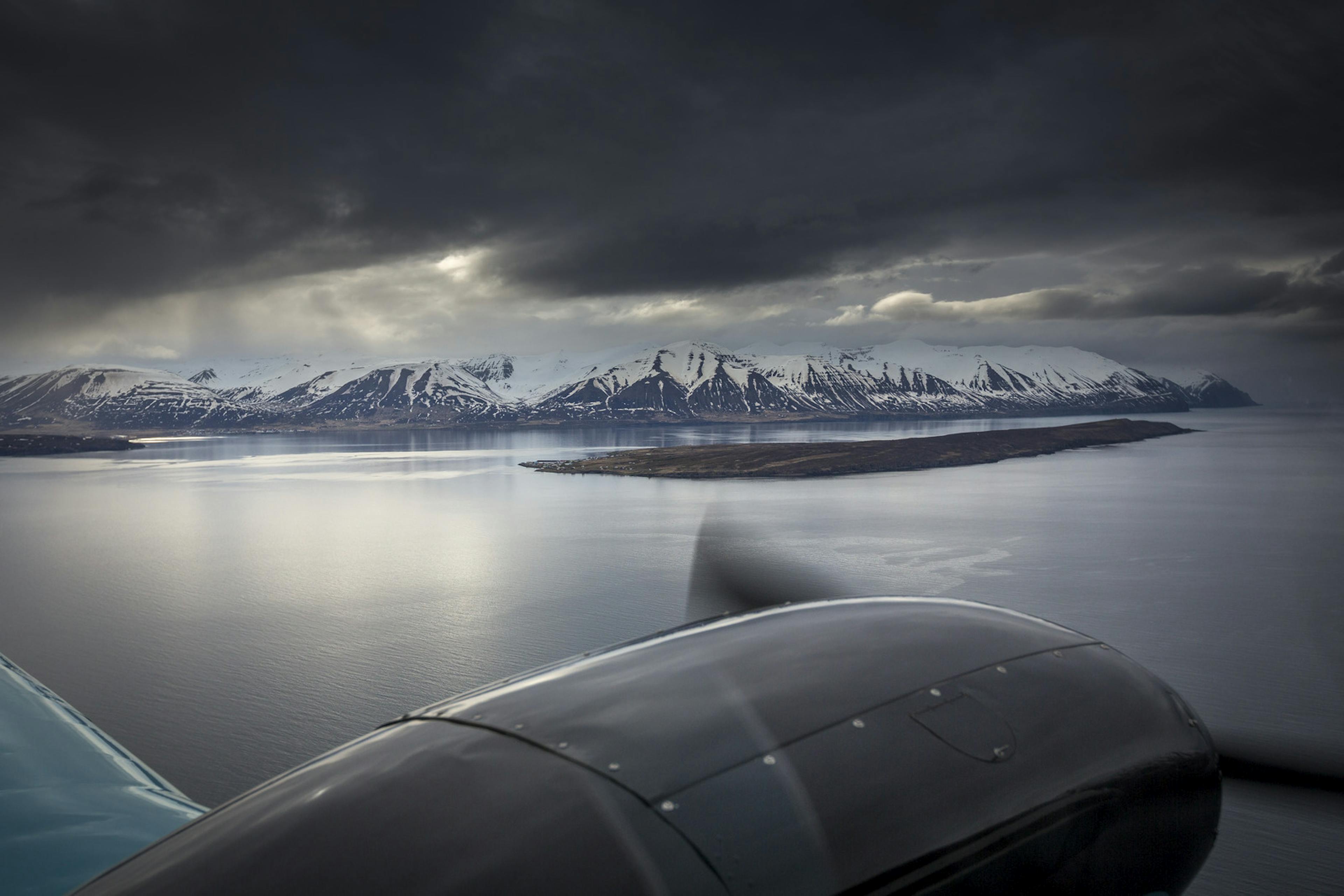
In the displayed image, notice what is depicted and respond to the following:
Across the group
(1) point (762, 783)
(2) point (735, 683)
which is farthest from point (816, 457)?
(1) point (762, 783)

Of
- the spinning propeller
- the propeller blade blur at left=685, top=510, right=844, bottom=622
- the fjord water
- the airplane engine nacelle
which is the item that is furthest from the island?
the airplane engine nacelle

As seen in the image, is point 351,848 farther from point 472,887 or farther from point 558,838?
point 558,838

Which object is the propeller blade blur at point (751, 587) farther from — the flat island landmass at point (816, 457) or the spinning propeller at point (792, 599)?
the flat island landmass at point (816, 457)

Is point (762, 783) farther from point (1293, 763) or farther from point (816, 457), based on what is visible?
point (816, 457)

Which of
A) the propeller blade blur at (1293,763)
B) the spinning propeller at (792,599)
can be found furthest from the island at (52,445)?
the propeller blade blur at (1293,763)

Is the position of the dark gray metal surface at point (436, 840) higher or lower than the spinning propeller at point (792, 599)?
higher

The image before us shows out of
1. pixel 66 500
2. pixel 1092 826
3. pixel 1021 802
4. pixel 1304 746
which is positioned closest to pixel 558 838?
pixel 1021 802
